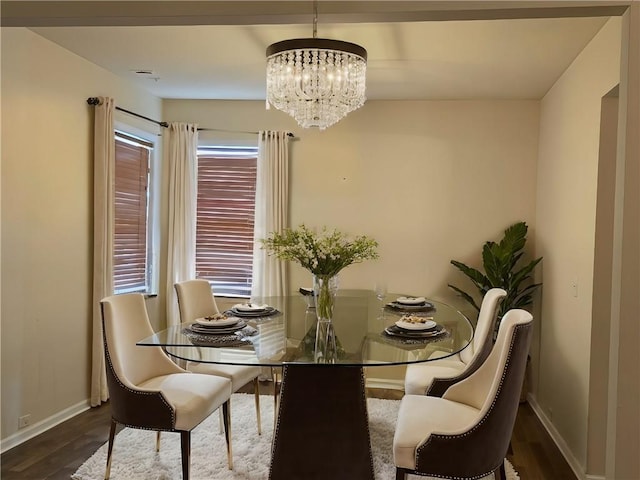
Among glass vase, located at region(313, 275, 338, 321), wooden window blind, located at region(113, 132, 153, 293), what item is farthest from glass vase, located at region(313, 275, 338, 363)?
wooden window blind, located at region(113, 132, 153, 293)

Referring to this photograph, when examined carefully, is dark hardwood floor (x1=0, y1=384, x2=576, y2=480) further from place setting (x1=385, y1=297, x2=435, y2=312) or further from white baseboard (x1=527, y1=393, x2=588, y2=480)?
place setting (x1=385, y1=297, x2=435, y2=312)

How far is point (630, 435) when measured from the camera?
1.93m

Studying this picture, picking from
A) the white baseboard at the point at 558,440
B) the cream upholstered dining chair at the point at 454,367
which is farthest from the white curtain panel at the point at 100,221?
the white baseboard at the point at 558,440

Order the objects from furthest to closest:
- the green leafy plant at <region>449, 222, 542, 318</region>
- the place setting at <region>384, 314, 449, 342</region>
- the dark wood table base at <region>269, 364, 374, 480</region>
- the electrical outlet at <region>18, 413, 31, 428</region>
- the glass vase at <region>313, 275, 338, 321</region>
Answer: the green leafy plant at <region>449, 222, 542, 318</region> < the electrical outlet at <region>18, 413, 31, 428</region> < the glass vase at <region>313, 275, 338, 321</region> < the place setting at <region>384, 314, 449, 342</region> < the dark wood table base at <region>269, 364, 374, 480</region>

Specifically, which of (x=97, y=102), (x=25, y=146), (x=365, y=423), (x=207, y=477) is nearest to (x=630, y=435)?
(x=365, y=423)

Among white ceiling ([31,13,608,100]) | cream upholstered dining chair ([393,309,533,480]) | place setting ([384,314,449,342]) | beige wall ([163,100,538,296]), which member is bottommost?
cream upholstered dining chair ([393,309,533,480])

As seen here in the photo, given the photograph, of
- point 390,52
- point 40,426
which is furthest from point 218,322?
point 390,52

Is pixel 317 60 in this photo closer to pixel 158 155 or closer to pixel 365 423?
pixel 365 423

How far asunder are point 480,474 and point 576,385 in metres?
1.39

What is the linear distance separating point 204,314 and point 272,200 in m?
1.45

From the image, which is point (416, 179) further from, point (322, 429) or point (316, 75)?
point (322, 429)

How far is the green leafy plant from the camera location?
4.42 meters

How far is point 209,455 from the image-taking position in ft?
10.8

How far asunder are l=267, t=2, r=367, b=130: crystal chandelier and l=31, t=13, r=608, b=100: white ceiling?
0.16m
